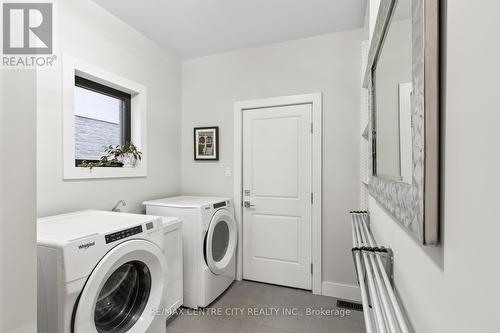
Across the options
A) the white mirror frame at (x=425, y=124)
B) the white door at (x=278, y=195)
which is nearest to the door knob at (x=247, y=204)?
the white door at (x=278, y=195)

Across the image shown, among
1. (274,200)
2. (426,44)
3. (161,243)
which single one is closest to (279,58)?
(274,200)

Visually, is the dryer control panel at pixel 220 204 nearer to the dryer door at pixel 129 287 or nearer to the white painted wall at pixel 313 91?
the white painted wall at pixel 313 91

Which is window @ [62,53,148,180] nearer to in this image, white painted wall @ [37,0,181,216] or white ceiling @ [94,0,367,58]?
white painted wall @ [37,0,181,216]

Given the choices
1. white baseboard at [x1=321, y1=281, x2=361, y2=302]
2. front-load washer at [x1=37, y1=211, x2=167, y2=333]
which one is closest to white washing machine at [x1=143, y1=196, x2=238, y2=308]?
front-load washer at [x1=37, y1=211, x2=167, y2=333]

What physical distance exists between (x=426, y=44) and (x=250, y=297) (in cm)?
253

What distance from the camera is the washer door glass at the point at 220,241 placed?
8.39 ft

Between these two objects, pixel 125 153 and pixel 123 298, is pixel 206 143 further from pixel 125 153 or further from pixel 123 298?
pixel 123 298

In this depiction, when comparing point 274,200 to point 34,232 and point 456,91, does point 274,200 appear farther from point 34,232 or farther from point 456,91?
point 456,91

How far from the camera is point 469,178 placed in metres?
0.37

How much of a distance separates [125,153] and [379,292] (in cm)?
236

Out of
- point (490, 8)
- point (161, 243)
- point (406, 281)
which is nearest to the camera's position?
point (490, 8)

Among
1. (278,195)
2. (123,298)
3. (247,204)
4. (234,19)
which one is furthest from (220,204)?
(234,19)

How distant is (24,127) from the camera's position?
78cm

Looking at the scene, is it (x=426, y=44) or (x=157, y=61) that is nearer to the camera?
(x=426, y=44)
